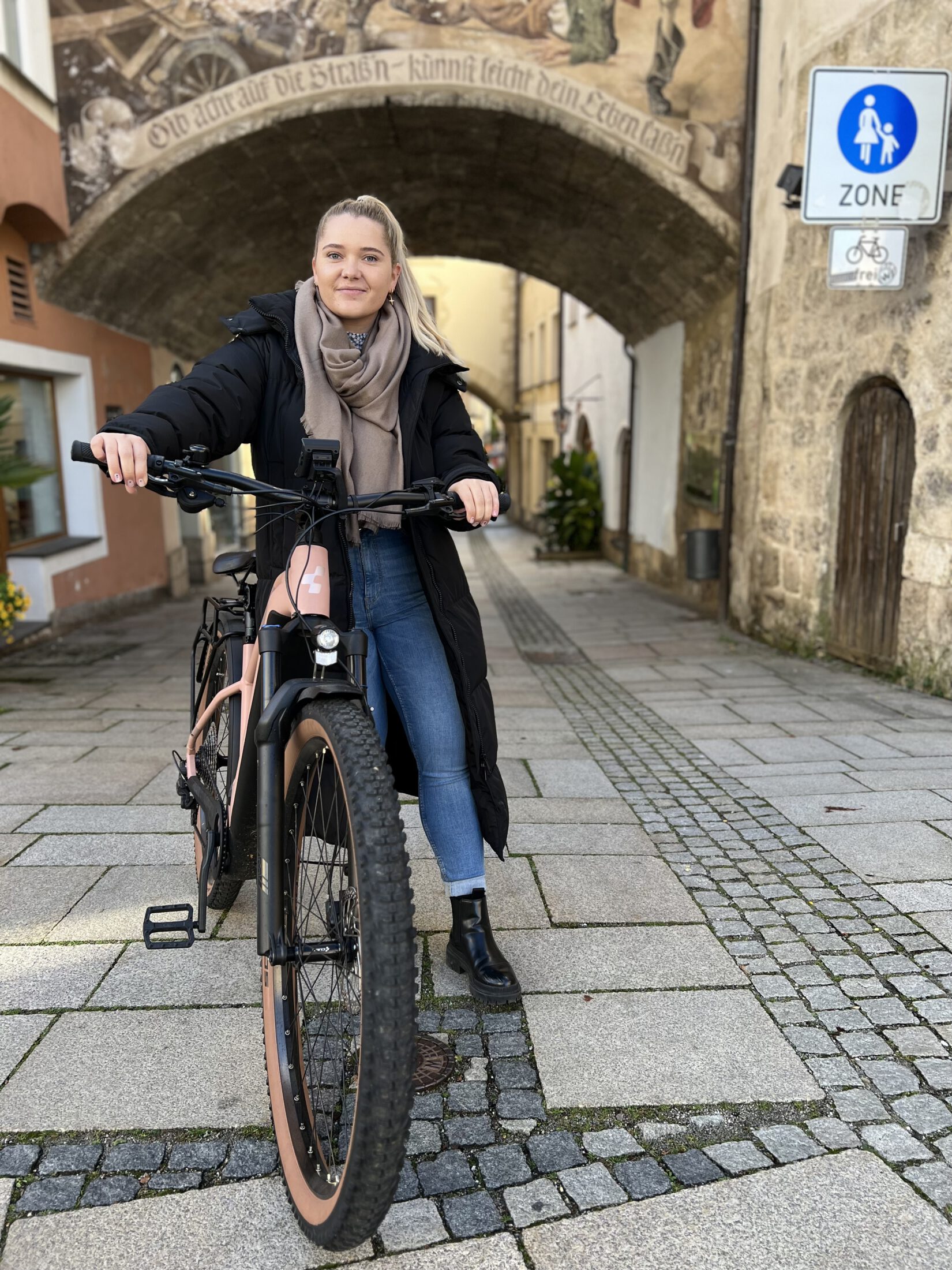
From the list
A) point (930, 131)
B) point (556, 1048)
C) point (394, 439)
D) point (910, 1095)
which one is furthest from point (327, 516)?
point (930, 131)

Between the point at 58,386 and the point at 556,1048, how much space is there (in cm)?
917

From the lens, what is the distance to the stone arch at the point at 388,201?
8.71 metres

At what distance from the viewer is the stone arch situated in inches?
343


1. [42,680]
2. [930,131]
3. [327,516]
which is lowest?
[42,680]

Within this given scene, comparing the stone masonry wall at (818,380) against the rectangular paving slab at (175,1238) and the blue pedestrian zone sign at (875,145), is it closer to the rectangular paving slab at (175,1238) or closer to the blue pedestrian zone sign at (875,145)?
the blue pedestrian zone sign at (875,145)

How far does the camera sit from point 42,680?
7.07 metres

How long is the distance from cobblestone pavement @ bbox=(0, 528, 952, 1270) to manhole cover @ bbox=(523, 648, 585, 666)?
3.00m

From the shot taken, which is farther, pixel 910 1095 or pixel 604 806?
pixel 604 806

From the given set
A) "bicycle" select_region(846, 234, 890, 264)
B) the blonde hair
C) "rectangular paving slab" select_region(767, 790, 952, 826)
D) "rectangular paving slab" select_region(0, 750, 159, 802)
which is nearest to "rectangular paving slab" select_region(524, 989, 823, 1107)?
"rectangular paving slab" select_region(767, 790, 952, 826)

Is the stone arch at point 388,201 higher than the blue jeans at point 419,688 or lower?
higher

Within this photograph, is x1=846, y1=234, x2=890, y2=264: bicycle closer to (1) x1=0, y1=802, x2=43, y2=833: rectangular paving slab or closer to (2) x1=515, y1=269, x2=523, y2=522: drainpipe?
(1) x1=0, y1=802, x2=43, y2=833: rectangular paving slab

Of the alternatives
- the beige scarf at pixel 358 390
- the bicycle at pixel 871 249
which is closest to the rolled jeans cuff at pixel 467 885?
the beige scarf at pixel 358 390

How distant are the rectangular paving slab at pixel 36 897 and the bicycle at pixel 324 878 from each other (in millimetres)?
1129

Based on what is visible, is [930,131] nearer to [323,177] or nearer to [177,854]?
[177,854]
